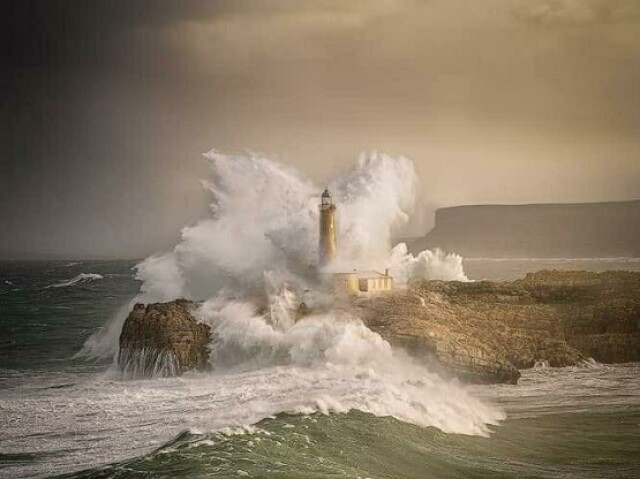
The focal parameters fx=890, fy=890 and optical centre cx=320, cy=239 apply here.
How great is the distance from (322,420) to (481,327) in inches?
241

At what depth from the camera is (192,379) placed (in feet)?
42.1

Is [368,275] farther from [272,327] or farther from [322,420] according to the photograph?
[322,420]

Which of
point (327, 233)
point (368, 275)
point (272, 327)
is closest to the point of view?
point (272, 327)

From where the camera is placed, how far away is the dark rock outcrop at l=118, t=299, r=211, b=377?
13523 millimetres

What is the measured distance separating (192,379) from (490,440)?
15.8ft

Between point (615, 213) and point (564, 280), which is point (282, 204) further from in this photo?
point (615, 213)

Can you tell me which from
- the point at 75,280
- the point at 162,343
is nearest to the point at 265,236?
the point at 162,343

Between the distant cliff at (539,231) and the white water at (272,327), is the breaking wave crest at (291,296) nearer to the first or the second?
the white water at (272,327)

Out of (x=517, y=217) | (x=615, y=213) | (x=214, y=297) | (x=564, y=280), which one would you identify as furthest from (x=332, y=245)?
(x=517, y=217)

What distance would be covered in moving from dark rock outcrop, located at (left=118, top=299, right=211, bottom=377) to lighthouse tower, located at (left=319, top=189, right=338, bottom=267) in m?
3.25

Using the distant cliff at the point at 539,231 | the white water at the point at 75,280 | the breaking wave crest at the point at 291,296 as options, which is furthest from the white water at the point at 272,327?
the white water at the point at 75,280

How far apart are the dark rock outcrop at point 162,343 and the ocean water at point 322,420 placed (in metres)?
0.44

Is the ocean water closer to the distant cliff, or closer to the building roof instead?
the building roof

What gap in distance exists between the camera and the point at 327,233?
56.2ft
